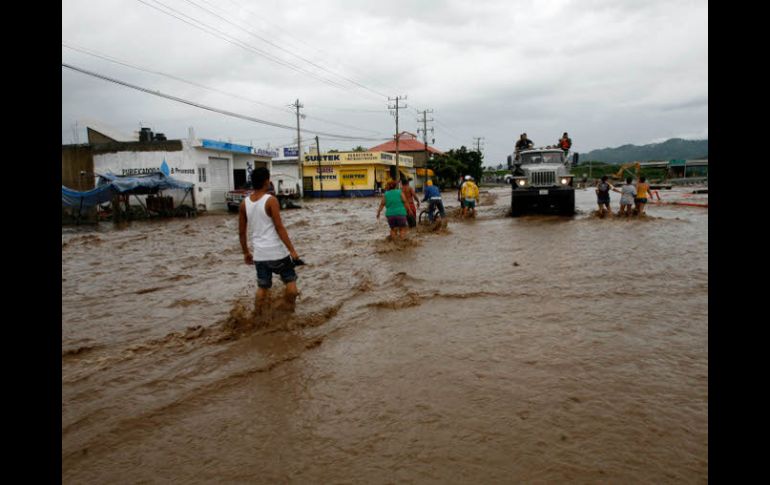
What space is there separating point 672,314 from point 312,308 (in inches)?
179

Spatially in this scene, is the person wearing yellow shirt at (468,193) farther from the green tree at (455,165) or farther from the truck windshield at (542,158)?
the green tree at (455,165)

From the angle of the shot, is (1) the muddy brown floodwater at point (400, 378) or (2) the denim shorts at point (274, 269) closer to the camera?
(1) the muddy brown floodwater at point (400, 378)

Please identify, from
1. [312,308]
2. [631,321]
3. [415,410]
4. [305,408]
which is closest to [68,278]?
[312,308]

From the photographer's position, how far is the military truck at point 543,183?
55.8ft

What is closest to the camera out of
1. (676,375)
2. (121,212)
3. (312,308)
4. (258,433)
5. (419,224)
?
(258,433)

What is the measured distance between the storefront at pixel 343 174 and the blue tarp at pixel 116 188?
23.6 m

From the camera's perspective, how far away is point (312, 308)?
21.7 ft

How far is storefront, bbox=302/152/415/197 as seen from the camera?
4988cm

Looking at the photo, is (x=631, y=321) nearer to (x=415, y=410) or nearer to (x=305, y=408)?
(x=415, y=410)

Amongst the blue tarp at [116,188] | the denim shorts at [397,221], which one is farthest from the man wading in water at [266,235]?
the blue tarp at [116,188]

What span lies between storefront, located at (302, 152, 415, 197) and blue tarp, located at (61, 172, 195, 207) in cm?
2357

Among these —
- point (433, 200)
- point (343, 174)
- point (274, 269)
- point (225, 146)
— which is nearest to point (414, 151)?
point (343, 174)

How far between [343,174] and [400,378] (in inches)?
1888

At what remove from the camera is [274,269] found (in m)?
5.59
